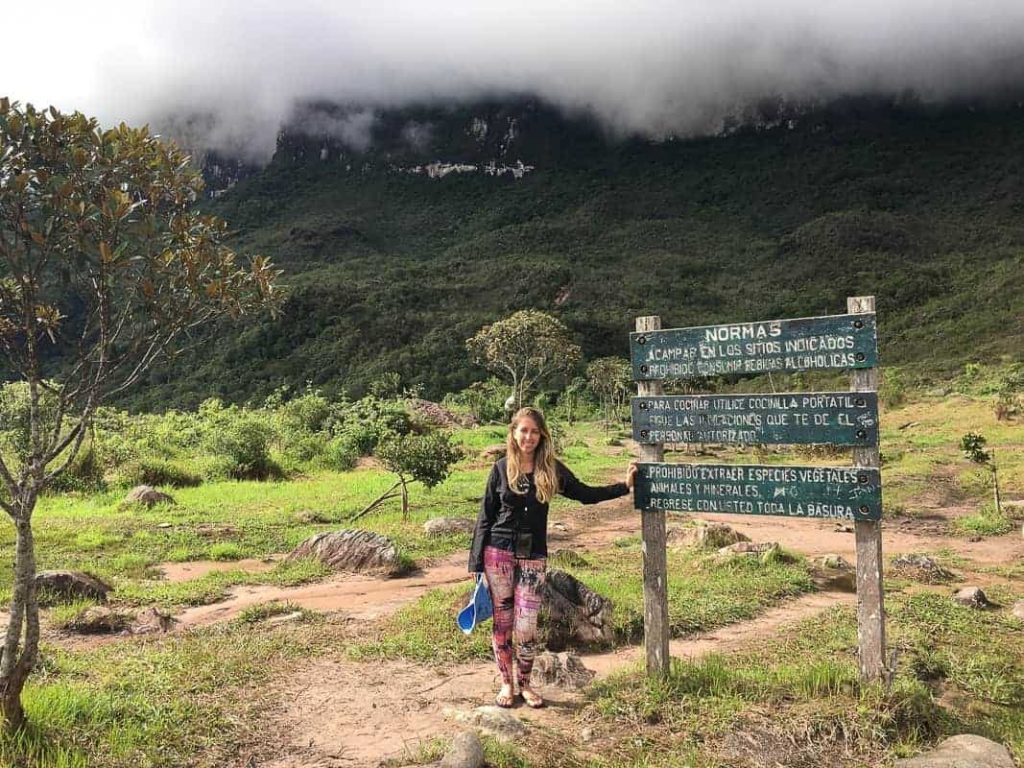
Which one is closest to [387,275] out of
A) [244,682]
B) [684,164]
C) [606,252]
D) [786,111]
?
[606,252]

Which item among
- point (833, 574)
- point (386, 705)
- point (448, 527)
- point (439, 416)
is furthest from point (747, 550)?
point (439, 416)

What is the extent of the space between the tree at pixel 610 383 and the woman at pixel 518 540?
119 ft

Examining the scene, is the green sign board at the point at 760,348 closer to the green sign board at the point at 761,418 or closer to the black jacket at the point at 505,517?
the green sign board at the point at 761,418

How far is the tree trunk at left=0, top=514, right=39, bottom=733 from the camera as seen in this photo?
3.78 metres

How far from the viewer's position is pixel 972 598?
24.0 ft

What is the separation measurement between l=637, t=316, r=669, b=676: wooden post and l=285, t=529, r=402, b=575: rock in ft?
16.0

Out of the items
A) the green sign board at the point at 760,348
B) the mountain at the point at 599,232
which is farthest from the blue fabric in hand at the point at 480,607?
the mountain at the point at 599,232

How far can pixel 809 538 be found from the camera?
11789mm

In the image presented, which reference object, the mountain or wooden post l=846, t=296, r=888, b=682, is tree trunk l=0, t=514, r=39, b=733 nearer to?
wooden post l=846, t=296, r=888, b=682

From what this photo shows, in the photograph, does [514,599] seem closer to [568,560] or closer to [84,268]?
[84,268]

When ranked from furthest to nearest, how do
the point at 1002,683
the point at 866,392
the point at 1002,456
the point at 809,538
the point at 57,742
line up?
the point at 1002,456
the point at 809,538
the point at 1002,683
the point at 866,392
the point at 57,742

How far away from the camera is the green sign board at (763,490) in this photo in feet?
13.6

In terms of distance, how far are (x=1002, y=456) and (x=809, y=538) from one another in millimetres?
10395

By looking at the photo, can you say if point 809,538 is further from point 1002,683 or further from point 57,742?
point 57,742
